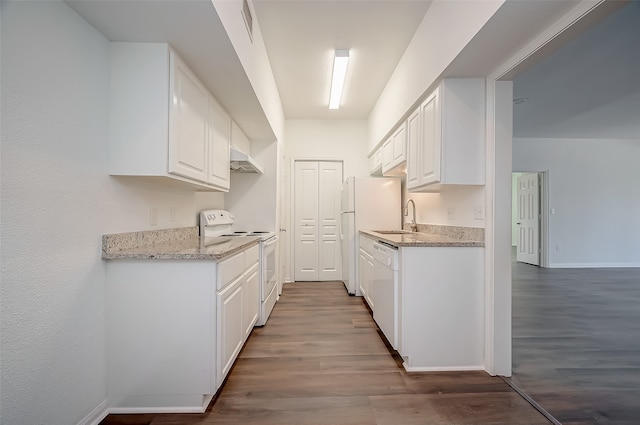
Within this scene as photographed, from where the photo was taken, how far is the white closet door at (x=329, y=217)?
479 centimetres

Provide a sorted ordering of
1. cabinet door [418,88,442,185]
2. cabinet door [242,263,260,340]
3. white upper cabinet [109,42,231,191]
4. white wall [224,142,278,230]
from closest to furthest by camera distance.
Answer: white upper cabinet [109,42,231,191] → cabinet door [418,88,442,185] → cabinet door [242,263,260,340] → white wall [224,142,278,230]

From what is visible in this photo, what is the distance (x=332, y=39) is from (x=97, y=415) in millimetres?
3367

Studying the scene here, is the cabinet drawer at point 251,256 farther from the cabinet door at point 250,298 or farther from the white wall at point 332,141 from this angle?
the white wall at point 332,141

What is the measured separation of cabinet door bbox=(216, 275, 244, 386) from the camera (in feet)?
5.49

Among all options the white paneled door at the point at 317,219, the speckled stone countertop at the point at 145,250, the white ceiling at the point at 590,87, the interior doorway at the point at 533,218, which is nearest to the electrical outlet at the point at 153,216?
the speckled stone countertop at the point at 145,250

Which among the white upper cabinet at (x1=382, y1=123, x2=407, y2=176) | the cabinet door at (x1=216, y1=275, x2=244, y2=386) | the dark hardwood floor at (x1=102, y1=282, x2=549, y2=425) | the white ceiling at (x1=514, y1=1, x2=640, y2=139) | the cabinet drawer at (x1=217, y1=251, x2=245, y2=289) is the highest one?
the white ceiling at (x1=514, y1=1, x2=640, y2=139)

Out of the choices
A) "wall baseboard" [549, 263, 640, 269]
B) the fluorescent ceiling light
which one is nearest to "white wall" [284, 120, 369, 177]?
the fluorescent ceiling light

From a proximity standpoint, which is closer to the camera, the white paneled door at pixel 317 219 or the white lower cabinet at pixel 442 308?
the white lower cabinet at pixel 442 308

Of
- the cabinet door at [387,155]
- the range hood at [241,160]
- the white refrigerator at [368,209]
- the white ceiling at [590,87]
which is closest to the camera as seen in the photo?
the white ceiling at [590,87]

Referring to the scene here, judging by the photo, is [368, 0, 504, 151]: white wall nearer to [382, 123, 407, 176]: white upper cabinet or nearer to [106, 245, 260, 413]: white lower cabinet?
[382, 123, 407, 176]: white upper cabinet

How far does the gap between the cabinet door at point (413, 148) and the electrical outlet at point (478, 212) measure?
0.53 meters

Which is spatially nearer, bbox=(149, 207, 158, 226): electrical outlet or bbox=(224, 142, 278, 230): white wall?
bbox=(149, 207, 158, 226): electrical outlet

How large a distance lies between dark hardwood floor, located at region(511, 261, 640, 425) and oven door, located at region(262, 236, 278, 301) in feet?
7.34

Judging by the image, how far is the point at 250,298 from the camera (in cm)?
241
